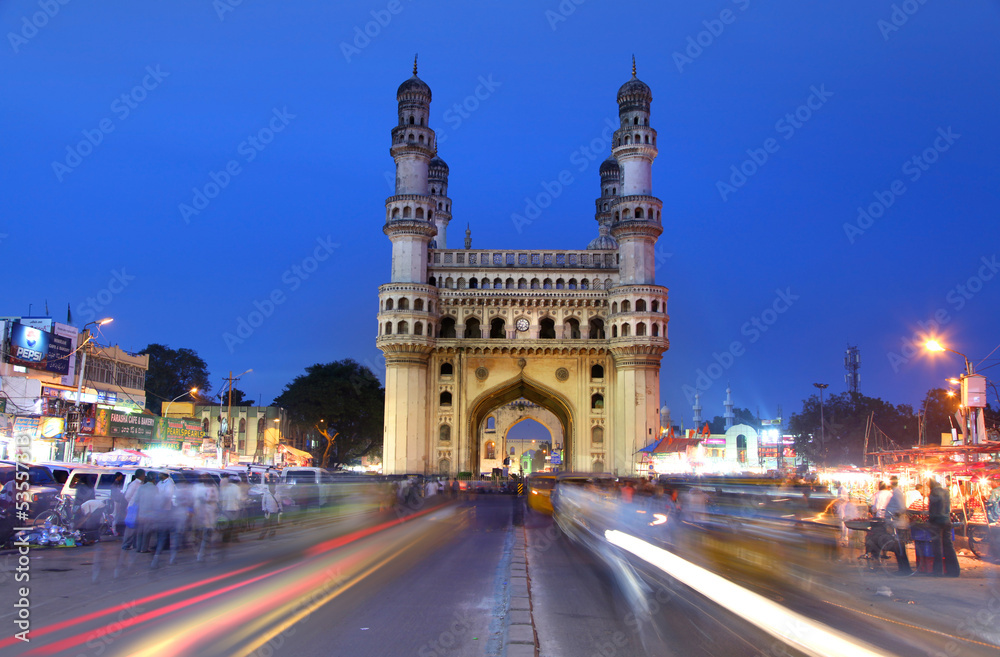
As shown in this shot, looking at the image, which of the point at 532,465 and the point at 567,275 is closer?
the point at 567,275

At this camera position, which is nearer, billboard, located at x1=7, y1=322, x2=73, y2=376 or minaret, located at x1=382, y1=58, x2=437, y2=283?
billboard, located at x1=7, y1=322, x2=73, y2=376

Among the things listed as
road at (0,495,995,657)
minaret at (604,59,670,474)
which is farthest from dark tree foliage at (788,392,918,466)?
road at (0,495,995,657)

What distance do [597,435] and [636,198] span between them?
17.1 metres

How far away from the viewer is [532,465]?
109000 mm

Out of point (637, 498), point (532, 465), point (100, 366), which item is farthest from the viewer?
point (532, 465)

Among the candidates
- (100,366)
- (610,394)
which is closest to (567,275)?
(610,394)

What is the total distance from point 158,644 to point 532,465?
10250cm

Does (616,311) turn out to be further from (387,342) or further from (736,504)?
(736,504)

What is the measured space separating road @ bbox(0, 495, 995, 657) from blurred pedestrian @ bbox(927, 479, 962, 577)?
323 cm

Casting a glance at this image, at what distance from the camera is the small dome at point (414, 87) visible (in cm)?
5975

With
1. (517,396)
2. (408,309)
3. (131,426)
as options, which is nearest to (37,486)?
(131,426)

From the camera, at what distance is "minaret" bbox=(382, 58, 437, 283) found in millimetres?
57000

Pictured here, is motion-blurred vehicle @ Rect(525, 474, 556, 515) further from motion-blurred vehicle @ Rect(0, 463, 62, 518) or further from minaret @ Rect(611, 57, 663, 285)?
minaret @ Rect(611, 57, 663, 285)

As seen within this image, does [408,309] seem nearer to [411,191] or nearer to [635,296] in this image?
[411,191]
